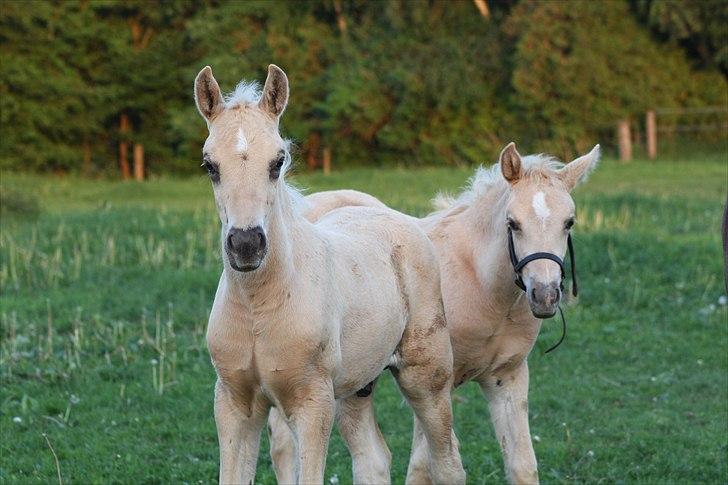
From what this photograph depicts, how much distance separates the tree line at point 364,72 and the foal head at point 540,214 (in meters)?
26.7

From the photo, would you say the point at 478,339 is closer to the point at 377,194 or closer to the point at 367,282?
the point at 367,282

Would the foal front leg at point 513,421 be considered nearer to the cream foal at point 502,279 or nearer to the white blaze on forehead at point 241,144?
the cream foal at point 502,279

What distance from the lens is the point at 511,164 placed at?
6031 millimetres

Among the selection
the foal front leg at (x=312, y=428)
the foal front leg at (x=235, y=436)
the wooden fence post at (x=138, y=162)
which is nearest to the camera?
the foal front leg at (x=312, y=428)

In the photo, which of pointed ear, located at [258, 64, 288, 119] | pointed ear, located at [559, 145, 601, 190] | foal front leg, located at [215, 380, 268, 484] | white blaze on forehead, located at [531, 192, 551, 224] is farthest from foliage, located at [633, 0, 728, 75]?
foal front leg, located at [215, 380, 268, 484]

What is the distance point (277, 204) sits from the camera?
4.56 m

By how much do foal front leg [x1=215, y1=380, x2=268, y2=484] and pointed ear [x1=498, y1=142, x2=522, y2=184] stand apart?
2054 millimetres

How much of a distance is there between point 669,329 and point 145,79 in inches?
1074

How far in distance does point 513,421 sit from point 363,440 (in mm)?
843

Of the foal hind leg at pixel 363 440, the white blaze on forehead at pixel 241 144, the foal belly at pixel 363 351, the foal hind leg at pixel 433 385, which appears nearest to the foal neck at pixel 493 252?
the foal hind leg at pixel 433 385

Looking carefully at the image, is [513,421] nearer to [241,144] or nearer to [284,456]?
[284,456]

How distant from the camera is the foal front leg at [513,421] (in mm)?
5973

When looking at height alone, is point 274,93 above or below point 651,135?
above

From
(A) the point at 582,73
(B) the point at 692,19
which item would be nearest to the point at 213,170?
(A) the point at 582,73
